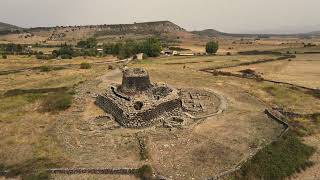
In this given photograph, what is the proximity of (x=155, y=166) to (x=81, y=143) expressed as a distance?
767cm

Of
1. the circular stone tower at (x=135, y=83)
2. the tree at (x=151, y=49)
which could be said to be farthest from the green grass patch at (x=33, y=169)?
the tree at (x=151, y=49)

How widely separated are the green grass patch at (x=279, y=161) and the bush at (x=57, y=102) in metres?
22.6

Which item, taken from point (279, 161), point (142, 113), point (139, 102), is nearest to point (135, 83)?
point (139, 102)

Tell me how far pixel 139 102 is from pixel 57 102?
1060cm

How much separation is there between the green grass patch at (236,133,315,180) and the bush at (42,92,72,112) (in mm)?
22633

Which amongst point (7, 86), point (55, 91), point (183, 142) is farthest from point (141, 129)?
point (7, 86)

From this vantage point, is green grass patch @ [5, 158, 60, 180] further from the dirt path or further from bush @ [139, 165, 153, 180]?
the dirt path

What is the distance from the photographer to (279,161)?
1015 inches

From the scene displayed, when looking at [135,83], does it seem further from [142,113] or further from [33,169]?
[33,169]

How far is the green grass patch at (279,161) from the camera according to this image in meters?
24.5

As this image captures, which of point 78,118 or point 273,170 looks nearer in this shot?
point 273,170

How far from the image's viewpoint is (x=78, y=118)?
37625mm

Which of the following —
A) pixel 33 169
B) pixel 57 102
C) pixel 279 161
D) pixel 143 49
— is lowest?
pixel 33 169

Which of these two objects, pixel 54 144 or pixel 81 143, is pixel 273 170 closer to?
pixel 81 143
